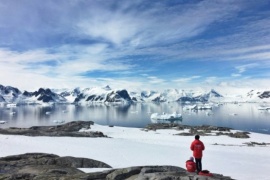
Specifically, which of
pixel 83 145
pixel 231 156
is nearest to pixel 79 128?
pixel 83 145

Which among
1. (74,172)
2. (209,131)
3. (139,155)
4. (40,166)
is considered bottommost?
(139,155)

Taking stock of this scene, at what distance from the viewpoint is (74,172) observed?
14.6m

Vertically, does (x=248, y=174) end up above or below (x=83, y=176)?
below

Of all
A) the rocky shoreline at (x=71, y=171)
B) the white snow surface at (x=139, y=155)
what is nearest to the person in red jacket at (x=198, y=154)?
the rocky shoreline at (x=71, y=171)

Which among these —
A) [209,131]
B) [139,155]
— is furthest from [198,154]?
[209,131]

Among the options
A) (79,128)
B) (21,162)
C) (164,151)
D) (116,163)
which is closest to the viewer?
(21,162)

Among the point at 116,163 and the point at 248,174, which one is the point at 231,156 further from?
the point at 116,163

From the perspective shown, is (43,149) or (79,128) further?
(79,128)

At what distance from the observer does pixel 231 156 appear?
26.5 meters

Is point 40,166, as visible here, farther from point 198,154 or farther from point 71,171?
point 198,154

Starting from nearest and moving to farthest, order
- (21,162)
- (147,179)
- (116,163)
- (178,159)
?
(147,179), (21,162), (116,163), (178,159)

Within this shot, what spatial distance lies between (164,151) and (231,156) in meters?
6.39

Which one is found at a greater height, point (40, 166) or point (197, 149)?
point (197, 149)

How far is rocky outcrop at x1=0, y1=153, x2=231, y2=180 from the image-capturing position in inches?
446
